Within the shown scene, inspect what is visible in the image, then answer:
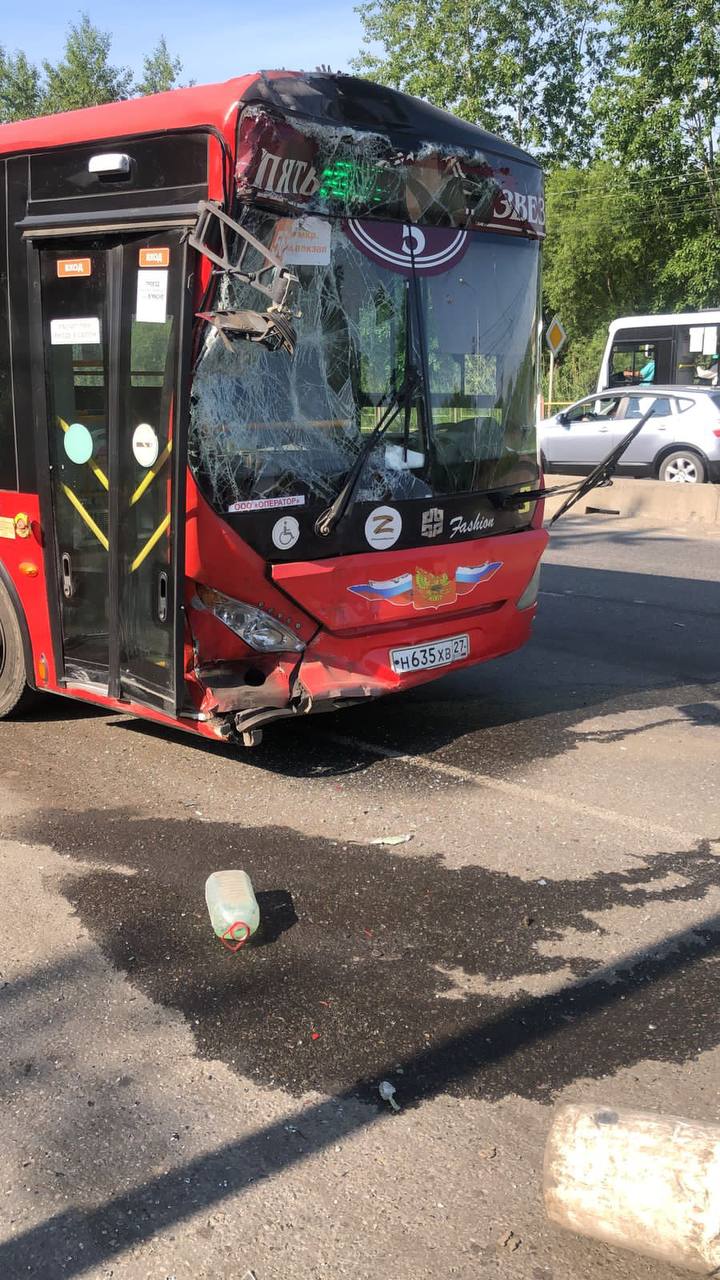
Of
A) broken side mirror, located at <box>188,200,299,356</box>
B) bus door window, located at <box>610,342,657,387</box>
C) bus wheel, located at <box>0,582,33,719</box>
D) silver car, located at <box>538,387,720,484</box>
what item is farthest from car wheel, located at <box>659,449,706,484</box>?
broken side mirror, located at <box>188,200,299,356</box>

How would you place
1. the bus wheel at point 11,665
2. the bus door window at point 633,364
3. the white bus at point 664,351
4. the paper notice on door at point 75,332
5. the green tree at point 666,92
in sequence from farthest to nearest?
1. the green tree at point 666,92
2. the bus door window at point 633,364
3. the white bus at point 664,351
4. the bus wheel at point 11,665
5. the paper notice on door at point 75,332

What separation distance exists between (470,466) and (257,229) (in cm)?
175

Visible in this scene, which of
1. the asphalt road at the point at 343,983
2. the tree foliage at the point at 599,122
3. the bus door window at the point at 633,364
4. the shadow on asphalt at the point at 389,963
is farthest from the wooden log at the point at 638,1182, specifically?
the tree foliage at the point at 599,122

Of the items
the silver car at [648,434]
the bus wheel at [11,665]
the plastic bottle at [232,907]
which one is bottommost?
the plastic bottle at [232,907]

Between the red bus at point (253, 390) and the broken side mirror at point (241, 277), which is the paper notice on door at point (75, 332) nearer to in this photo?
the red bus at point (253, 390)

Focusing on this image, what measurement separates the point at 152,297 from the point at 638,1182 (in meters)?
3.83

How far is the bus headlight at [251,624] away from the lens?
4926 mm

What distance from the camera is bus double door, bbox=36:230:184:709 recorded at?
188 inches

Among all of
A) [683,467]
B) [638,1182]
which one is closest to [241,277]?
[638,1182]

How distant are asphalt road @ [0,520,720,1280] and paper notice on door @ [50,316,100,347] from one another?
2.15 meters

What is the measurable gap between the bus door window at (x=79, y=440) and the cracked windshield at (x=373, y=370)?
711 millimetres

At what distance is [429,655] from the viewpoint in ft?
18.9

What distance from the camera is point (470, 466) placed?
5.77 meters

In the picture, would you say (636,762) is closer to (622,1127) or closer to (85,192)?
(622,1127)
